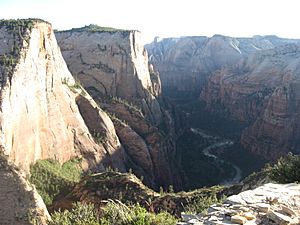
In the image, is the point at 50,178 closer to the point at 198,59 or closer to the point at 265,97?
the point at 265,97

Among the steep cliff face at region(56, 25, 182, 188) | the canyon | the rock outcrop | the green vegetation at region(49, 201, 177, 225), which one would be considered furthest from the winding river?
the green vegetation at region(49, 201, 177, 225)

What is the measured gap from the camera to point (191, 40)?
17775 cm

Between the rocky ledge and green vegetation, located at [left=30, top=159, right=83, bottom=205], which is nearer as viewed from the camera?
the rocky ledge

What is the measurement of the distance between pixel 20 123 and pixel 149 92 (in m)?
45.9

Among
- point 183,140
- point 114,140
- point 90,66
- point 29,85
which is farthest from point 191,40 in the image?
point 29,85

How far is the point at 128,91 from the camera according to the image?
80000 millimetres

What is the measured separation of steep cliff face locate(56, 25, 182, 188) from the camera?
62872 mm

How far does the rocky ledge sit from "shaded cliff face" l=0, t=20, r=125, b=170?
24016 millimetres

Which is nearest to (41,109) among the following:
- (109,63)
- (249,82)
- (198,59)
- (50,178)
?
(50,178)

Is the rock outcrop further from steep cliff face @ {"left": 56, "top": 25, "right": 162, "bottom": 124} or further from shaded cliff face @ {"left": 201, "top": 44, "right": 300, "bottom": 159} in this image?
shaded cliff face @ {"left": 201, "top": 44, "right": 300, "bottom": 159}

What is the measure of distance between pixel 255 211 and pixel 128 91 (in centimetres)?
6760

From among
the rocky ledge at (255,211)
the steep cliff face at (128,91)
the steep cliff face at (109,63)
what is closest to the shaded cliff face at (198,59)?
the steep cliff face at (128,91)

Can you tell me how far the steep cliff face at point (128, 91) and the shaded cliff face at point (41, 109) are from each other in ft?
17.4

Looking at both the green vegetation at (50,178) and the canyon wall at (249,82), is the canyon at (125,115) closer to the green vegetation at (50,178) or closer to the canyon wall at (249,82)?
the canyon wall at (249,82)
